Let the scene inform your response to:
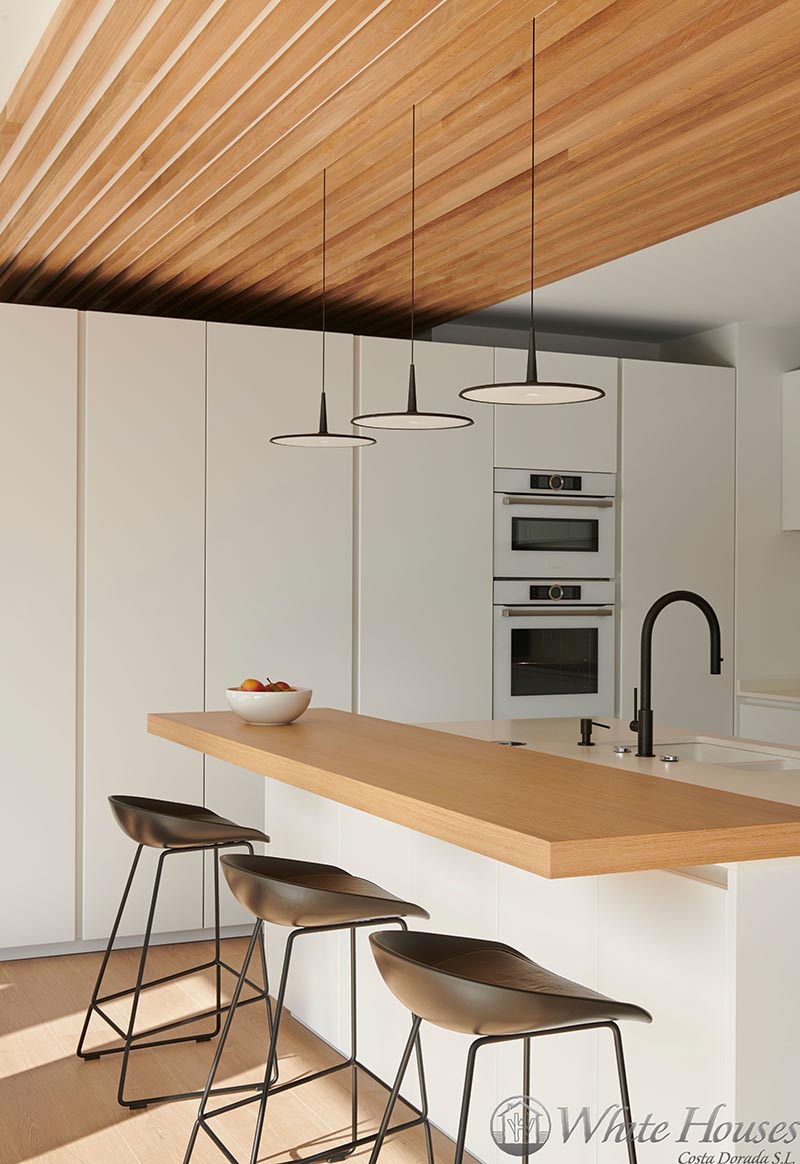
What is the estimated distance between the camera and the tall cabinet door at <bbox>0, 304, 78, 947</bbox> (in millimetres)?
4633

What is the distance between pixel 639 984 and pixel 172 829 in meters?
1.44

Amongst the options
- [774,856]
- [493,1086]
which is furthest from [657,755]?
[774,856]

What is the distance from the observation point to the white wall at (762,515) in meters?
5.89

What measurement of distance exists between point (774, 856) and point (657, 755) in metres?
1.42

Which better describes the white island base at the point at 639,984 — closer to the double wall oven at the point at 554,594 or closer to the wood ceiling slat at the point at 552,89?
the wood ceiling slat at the point at 552,89

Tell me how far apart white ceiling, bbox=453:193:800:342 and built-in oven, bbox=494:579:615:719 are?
4.15 feet

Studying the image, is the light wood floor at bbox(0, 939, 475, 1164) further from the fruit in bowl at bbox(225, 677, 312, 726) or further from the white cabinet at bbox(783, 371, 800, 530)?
the white cabinet at bbox(783, 371, 800, 530)

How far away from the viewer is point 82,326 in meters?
4.77

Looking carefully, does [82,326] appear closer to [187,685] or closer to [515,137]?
[187,685]

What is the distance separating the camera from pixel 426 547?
17.3 feet

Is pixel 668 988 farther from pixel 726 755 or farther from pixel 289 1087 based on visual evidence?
pixel 726 755

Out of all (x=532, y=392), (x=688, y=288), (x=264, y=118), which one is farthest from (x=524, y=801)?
(x=688, y=288)

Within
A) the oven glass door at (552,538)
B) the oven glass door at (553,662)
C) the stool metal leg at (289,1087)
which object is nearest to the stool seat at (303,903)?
the stool metal leg at (289,1087)
